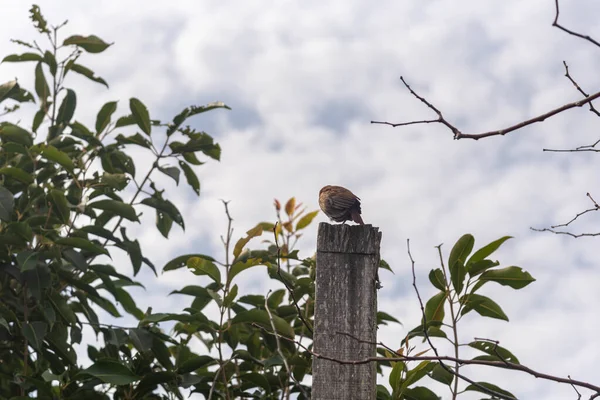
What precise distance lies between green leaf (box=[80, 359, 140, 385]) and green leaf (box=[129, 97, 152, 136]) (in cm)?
141

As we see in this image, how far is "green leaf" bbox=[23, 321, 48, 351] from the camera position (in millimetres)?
3568

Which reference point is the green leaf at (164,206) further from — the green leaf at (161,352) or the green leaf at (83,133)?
the green leaf at (161,352)

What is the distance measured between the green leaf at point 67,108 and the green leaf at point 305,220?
1.53m

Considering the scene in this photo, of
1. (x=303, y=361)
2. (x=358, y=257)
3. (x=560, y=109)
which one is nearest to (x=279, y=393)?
(x=303, y=361)

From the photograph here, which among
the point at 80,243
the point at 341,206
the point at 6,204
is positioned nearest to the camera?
the point at 341,206

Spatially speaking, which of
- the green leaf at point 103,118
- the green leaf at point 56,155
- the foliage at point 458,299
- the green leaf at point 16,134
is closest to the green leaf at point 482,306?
the foliage at point 458,299

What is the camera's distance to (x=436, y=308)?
306 centimetres

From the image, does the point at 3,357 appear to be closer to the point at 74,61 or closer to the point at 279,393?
the point at 279,393

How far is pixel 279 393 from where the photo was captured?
12.1 ft

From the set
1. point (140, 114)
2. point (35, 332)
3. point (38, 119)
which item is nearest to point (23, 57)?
point (38, 119)

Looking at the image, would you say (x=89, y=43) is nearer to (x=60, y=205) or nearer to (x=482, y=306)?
(x=60, y=205)

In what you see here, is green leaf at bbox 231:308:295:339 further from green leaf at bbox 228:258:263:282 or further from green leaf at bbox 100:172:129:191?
green leaf at bbox 100:172:129:191

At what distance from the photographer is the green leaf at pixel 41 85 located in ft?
15.1

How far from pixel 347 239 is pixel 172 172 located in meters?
2.02
